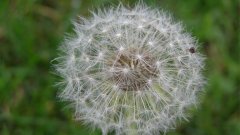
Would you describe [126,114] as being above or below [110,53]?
below

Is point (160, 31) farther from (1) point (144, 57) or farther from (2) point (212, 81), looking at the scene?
(2) point (212, 81)

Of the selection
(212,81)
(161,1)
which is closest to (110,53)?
(161,1)

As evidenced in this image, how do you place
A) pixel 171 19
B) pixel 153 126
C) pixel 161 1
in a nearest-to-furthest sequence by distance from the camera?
pixel 153 126
pixel 171 19
pixel 161 1

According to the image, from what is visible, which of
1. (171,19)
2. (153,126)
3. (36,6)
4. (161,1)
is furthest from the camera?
(36,6)

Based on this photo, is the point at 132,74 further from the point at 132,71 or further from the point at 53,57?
the point at 53,57

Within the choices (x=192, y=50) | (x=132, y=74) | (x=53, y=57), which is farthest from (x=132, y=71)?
(x=53, y=57)

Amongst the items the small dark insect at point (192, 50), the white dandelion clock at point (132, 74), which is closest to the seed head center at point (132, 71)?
the white dandelion clock at point (132, 74)

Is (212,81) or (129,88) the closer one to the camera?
(129,88)

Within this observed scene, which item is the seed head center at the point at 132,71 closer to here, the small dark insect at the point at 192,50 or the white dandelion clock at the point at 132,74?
the white dandelion clock at the point at 132,74
